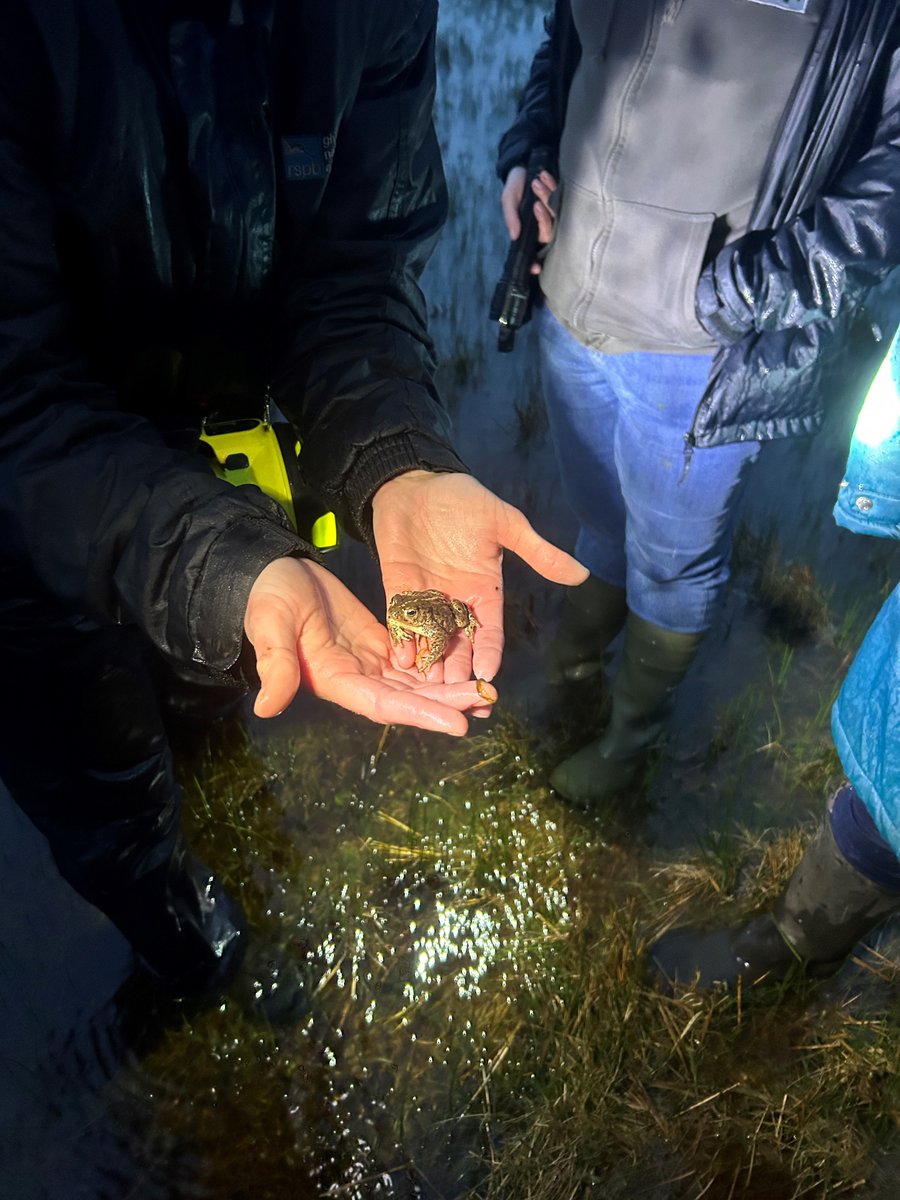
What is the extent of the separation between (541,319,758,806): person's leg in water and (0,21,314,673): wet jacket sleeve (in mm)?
1182

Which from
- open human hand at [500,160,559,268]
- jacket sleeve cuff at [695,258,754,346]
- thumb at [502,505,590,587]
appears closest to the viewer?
thumb at [502,505,590,587]

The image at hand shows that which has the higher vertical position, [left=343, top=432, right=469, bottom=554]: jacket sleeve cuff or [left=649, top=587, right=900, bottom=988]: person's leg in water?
[left=343, top=432, right=469, bottom=554]: jacket sleeve cuff

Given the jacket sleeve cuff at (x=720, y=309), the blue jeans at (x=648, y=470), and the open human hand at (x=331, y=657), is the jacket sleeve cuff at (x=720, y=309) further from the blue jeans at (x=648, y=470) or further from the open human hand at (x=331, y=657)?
the open human hand at (x=331, y=657)

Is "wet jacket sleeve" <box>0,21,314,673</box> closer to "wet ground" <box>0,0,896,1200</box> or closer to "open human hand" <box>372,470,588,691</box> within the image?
"open human hand" <box>372,470,588,691</box>

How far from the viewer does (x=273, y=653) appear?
123cm

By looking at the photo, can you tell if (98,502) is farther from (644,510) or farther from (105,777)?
(644,510)

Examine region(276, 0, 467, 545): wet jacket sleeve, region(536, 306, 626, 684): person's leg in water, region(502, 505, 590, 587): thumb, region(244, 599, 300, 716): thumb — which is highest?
region(276, 0, 467, 545): wet jacket sleeve

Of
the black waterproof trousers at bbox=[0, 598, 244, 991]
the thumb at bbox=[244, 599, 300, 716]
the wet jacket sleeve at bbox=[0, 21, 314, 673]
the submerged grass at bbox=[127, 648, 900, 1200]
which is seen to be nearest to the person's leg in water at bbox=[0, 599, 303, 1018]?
the black waterproof trousers at bbox=[0, 598, 244, 991]

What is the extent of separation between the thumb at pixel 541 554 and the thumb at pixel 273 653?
0.47 meters

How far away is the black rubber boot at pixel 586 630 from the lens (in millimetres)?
2711

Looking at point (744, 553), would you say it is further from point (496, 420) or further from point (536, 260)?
point (536, 260)

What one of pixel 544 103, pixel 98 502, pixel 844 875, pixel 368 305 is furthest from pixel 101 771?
pixel 544 103

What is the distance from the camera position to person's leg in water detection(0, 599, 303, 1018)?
1597mm

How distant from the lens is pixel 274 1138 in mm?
2150
